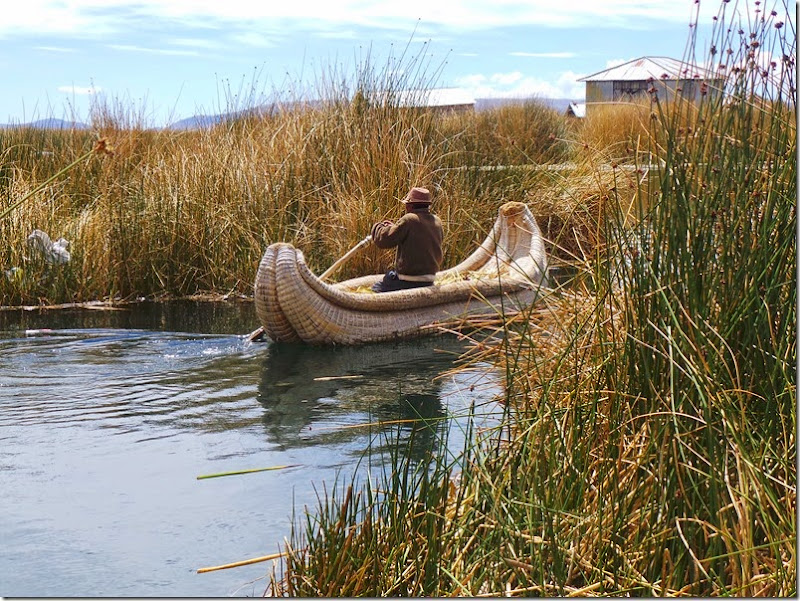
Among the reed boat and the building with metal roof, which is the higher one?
the building with metal roof

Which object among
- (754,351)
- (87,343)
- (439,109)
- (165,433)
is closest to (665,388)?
(754,351)

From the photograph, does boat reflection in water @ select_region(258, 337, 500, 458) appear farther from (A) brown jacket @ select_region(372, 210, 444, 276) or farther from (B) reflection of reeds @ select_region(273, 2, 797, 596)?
(B) reflection of reeds @ select_region(273, 2, 797, 596)

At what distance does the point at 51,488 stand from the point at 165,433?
1.02 m

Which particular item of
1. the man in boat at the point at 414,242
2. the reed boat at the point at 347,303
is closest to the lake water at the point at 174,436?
the reed boat at the point at 347,303

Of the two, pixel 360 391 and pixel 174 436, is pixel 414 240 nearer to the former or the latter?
pixel 360 391

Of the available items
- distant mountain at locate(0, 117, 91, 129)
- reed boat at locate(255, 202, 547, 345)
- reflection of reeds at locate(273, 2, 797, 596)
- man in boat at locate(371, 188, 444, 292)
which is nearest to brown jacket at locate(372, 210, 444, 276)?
man in boat at locate(371, 188, 444, 292)

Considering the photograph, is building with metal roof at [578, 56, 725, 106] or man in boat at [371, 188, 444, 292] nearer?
building with metal roof at [578, 56, 725, 106]

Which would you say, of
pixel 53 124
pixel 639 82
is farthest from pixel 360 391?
pixel 639 82

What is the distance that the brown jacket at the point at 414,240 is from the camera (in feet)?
28.3

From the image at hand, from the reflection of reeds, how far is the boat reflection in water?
1.57 m

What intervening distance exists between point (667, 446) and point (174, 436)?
3.25 meters

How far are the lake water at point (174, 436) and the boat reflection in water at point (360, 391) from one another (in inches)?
0.7

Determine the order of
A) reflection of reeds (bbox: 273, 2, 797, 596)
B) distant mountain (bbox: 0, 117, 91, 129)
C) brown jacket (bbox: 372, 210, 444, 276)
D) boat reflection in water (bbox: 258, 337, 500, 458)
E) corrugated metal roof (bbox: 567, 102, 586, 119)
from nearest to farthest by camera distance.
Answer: reflection of reeds (bbox: 273, 2, 797, 596) → boat reflection in water (bbox: 258, 337, 500, 458) → brown jacket (bbox: 372, 210, 444, 276) → distant mountain (bbox: 0, 117, 91, 129) → corrugated metal roof (bbox: 567, 102, 586, 119)

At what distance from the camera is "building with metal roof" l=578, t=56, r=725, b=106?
3.61m
